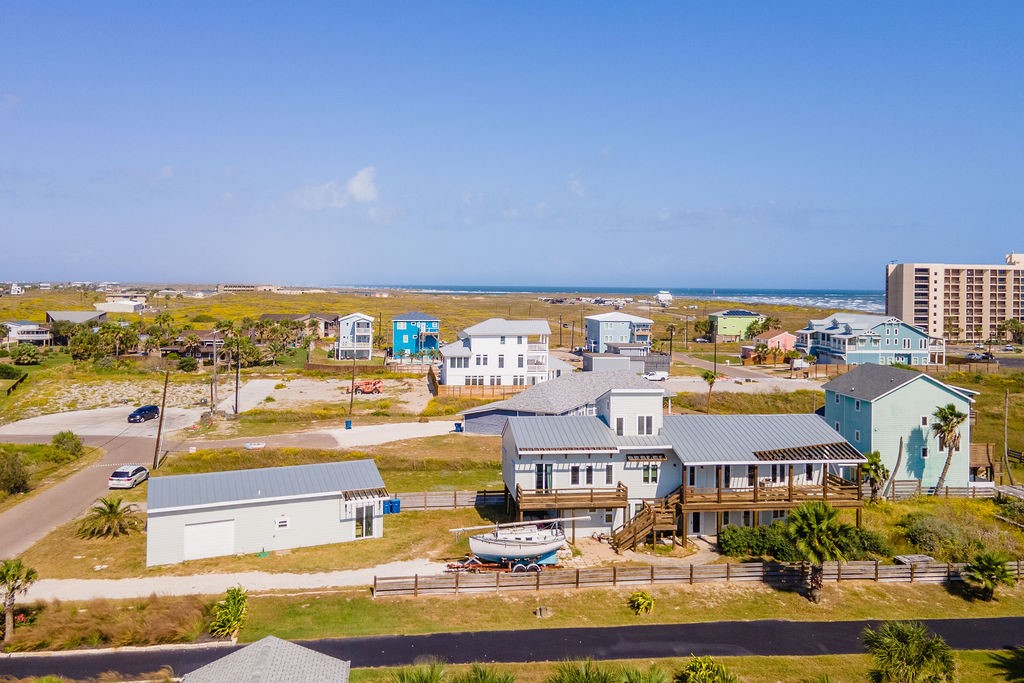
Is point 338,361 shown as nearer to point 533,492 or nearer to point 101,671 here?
point 533,492

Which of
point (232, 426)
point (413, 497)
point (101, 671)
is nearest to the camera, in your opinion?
point (101, 671)

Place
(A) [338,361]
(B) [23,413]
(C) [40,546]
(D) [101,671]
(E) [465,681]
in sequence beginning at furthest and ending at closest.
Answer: (A) [338,361] → (B) [23,413] → (C) [40,546] → (D) [101,671] → (E) [465,681]

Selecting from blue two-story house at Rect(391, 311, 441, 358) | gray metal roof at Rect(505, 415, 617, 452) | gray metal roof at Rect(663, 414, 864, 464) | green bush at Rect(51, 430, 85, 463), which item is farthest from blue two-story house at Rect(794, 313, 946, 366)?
green bush at Rect(51, 430, 85, 463)

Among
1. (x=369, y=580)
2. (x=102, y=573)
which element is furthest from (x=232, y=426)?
(x=369, y=580)

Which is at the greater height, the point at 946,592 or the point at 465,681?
the point at 465,681

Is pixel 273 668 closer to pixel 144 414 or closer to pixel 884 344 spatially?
pixel 144 414

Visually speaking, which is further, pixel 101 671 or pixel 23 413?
pixel 23 413
